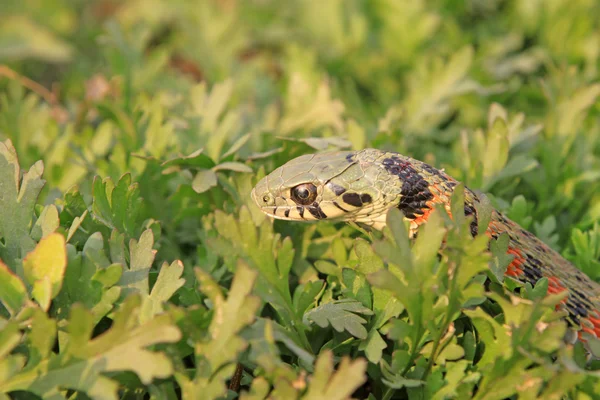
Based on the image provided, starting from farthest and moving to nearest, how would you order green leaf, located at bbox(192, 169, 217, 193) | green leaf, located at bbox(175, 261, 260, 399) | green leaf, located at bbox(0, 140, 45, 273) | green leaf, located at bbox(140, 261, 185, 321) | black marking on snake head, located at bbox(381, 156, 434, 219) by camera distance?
green leaf, located at bbox(192, 169, 217, 193), black marking on snake head, located at bbox(381, 156, 434, 219), green leaf, located at bbox(0, 140, 45, 273), green leaf, located at bbox(140, 261, 185, 321), green leaf, located at bbox(175, 261, 260, 399)

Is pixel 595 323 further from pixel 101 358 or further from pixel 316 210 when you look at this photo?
pixel 101 358

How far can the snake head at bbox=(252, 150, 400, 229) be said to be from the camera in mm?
2555

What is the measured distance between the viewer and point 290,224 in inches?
112

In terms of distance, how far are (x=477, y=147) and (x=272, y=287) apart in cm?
148

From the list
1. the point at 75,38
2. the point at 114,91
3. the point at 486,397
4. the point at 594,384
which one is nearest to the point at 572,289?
the point at 594,384

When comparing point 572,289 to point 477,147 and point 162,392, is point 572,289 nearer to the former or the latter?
point 477,147

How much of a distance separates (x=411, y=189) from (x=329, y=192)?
344mm

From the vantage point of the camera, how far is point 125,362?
68.7 inches

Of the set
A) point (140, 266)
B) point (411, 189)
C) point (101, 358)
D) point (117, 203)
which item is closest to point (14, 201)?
point (117, 203)

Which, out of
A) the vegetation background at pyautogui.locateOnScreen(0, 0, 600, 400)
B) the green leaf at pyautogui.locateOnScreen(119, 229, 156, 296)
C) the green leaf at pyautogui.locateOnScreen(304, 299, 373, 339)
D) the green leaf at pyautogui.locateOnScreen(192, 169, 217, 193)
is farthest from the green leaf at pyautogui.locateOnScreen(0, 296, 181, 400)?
the green leaf at pyautogui.locateOnScreen(192, 169, 217, 193)

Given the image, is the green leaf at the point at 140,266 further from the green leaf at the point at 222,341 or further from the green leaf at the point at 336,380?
the green leaf at the point at 336,380

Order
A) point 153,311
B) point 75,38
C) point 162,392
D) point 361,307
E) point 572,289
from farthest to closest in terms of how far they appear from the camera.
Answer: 1. point 75,38
2. point 572,289
3. point 361,307
4. point 153,311
5. point 162,392

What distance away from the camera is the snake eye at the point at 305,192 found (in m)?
2.58

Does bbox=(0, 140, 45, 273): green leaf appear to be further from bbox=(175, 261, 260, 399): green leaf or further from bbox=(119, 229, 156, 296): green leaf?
bbox=(175, 261, 260, 399): green leaf
